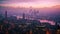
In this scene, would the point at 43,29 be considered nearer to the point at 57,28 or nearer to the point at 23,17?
the point at 57,28

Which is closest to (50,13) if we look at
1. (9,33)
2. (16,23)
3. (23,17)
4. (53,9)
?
(53,9)

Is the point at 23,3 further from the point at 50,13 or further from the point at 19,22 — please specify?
the point at 50,13

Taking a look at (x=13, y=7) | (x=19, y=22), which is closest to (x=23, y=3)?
(x=13, y=7)

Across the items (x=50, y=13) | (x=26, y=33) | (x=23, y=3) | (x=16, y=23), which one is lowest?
(x=26, y=33)

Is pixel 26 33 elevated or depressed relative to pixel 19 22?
depressed

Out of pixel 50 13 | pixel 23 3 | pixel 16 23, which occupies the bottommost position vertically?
pixel 16 23

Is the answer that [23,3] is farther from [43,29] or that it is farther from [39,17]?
[43,29]

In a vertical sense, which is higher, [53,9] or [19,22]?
[53,9]
